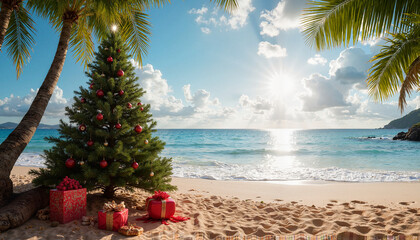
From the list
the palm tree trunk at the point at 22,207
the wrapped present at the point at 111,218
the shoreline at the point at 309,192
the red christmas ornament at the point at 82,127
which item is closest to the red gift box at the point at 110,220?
the wrapped present at the point at 111,218

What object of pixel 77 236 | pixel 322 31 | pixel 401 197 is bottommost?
pixel 401 197

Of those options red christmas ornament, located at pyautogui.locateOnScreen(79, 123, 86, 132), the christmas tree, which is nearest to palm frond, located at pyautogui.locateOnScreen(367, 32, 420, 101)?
the christmas tree

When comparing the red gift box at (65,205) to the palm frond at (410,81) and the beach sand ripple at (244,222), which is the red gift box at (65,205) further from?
the palm frond at (410,81)

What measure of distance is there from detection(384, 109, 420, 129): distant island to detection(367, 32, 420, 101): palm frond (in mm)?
108490

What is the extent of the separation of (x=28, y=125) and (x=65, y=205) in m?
2.13

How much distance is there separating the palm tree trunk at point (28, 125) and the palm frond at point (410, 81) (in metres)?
8.40

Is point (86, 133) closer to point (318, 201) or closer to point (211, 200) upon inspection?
point (211, 200)

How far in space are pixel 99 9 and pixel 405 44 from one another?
703cm

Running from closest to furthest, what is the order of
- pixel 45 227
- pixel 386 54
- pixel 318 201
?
pixel 45 227, pixel 386 54, pixel 318 201

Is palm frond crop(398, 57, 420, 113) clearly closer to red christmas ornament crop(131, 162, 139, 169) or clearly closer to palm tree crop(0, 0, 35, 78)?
red christmas ornament crop(131, 162, 139, 169)

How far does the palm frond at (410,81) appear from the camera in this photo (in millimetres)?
5284

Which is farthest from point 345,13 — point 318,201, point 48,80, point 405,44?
point 48,80

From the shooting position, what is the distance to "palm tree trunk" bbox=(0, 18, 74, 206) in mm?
4224

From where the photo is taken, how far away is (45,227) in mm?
3707
